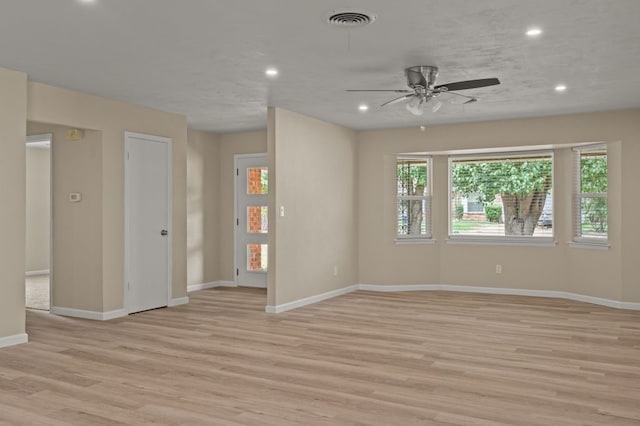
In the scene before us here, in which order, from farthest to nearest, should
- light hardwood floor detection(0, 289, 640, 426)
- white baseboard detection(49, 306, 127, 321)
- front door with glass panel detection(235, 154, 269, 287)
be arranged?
1. front door with glass panel detection(235, 154, 269, 287)
2. white baseboard detection(49, 306, 127, 321)
3. light hardwood floor detection(0, 289, 640, 426)

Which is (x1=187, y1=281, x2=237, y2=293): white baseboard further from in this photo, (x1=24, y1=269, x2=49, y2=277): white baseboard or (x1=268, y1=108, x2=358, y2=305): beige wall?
(x1=24, y1=269, x2=49, y2=277): white baseboard

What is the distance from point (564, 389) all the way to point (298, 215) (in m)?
4.01

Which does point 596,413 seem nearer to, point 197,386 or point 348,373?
point 348,373

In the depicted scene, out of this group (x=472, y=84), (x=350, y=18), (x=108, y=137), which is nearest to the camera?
(x=350, y=18)

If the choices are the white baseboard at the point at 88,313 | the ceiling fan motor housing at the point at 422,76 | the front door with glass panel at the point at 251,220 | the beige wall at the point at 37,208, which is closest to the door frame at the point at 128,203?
the white baseboard at the point at 88,313

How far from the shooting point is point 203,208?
9000 millimetres

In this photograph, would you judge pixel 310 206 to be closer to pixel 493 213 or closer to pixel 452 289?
pixel 452 289

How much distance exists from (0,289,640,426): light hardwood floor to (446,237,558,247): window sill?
4.32 feet

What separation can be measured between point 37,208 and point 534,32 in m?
9.69

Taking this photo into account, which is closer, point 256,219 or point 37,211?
point 256,219

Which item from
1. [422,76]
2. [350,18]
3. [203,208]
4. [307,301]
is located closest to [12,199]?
[350,18]

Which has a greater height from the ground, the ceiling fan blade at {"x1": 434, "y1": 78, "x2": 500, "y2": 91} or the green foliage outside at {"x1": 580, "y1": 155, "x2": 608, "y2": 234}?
the ceiling fan blade at {"x1": 434, "y1": 78, "x2": 500, "y2": 91}

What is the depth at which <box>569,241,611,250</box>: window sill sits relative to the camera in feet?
23.6

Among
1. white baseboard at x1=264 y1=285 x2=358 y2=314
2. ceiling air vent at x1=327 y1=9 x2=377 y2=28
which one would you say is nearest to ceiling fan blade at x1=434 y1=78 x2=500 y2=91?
ceiling air vent at x1=327 y1=9 x2=377 y2=28
